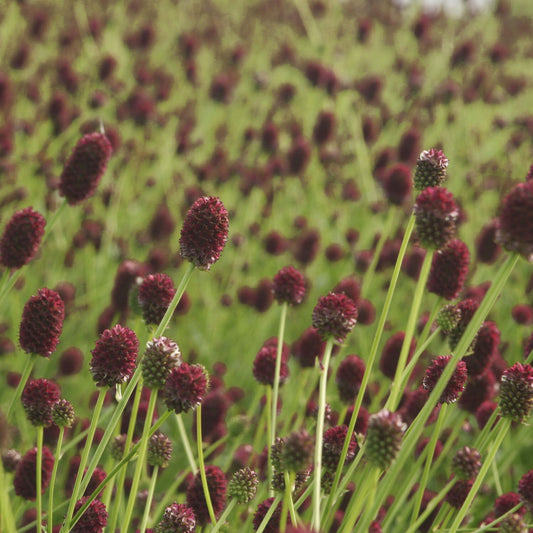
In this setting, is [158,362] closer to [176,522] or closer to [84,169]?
[176,522]

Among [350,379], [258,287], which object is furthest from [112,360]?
[258,287]

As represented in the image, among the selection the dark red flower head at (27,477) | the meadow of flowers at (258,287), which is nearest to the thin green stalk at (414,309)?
the meadow of flowers at (258,287)

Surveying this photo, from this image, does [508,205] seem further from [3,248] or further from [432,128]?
[432,128]

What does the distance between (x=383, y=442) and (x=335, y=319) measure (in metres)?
0.36

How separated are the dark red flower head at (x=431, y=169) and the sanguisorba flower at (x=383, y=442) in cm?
51

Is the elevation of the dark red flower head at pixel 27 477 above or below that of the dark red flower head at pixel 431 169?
below

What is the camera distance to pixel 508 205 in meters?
0.90

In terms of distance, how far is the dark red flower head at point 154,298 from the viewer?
1.30 m

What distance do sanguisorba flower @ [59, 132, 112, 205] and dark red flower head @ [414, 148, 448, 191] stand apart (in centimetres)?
82

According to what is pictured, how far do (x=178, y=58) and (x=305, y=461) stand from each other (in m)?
6.20

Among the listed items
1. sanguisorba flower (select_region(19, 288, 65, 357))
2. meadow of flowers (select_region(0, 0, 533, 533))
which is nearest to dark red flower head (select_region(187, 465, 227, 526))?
meadow of flowers (select_region(0, 0, 533, 533))

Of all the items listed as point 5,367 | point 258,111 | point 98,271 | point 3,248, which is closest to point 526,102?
point 258,111

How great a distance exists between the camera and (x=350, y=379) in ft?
5.52

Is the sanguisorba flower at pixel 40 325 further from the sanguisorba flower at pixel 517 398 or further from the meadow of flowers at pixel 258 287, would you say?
the sanguisorba flower at pixel 517 398
